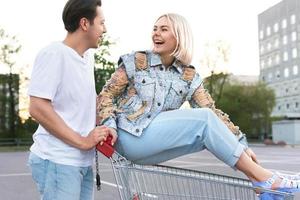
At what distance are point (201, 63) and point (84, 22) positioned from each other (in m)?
54.5

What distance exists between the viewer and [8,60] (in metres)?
48.4

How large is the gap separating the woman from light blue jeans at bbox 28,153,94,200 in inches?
9.9

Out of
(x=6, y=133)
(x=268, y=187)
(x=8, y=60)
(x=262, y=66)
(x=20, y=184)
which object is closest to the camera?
(x=268, y=187)

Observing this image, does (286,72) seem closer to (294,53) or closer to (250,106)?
(294,53)

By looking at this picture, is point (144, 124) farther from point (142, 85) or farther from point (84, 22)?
point (84, 22)

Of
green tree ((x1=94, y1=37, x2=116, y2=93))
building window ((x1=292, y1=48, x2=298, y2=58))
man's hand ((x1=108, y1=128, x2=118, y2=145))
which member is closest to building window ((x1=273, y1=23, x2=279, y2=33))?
building window ((x1=292, y1=48, x2=298, y2=58))

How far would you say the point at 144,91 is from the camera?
2.62 metres

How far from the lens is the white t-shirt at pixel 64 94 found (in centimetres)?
238

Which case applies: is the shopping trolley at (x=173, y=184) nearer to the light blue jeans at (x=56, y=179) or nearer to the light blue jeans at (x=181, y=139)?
the light blue jeans at (x=181, y=139)

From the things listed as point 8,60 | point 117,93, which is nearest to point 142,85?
point 117,93

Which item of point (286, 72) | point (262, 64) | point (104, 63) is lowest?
point (104, 63)

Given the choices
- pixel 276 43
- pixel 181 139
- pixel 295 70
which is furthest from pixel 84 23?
pixel 276 43

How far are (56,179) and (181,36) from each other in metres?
0.97

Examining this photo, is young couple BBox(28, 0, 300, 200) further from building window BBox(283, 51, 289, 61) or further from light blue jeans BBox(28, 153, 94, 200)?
building window BBox(283, 51, 289, 61)
